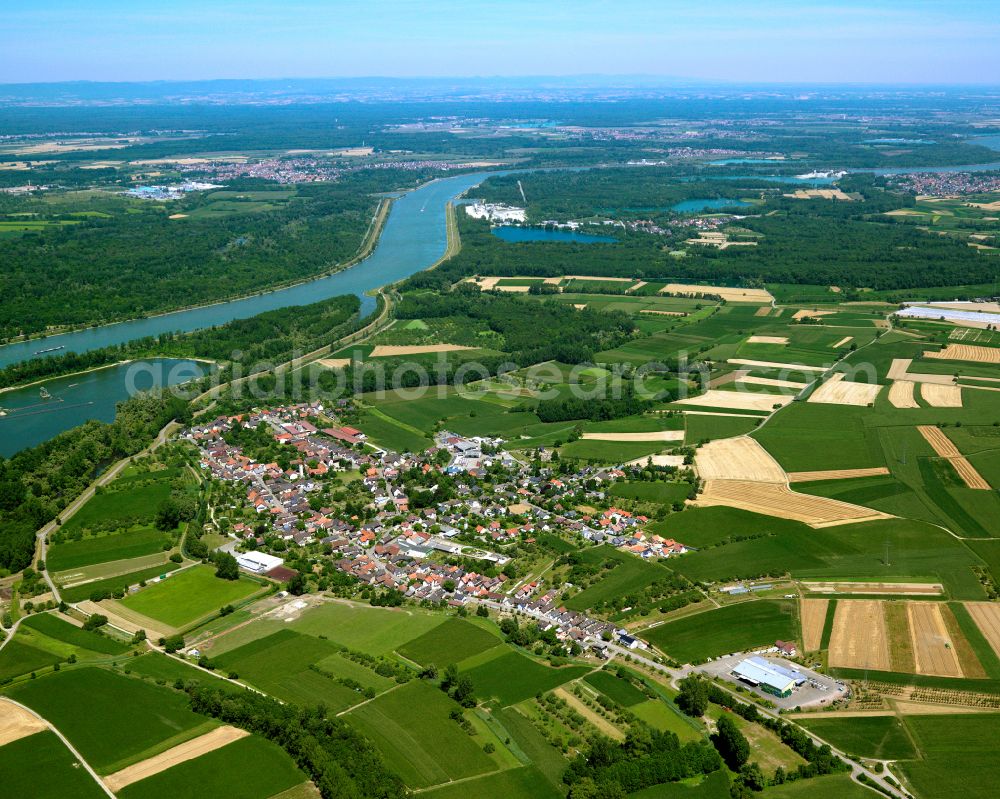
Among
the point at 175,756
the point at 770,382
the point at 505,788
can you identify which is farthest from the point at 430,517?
the point at 770,382

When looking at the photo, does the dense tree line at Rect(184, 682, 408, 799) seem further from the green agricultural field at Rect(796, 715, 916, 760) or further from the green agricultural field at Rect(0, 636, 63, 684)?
the green agricultural field at Rect(796, 715, 916, 760)

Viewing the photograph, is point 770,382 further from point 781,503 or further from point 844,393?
point 781,503

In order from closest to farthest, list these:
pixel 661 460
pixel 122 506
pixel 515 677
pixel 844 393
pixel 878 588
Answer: pixel 515 677 < pixel 878 588 < pixel 122 506 < pixel 661 460 < pixel 844 393

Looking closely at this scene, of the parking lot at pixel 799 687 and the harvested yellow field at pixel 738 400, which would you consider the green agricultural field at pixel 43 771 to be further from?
the harvested yellow field at pixel 738 400

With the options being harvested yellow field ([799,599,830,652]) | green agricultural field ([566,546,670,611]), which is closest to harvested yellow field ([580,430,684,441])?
green agricultural field ([566,546,670,611])

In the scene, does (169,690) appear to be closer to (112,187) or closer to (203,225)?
(203,225)
